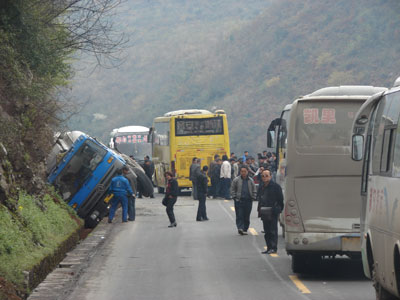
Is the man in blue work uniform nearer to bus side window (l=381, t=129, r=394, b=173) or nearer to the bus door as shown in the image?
the bus door

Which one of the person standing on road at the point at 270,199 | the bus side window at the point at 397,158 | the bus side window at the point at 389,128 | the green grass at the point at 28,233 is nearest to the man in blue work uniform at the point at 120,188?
the green grass at the point at 28,233

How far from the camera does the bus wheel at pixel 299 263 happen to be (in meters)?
14.3

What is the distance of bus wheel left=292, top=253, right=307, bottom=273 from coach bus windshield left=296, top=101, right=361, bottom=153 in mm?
1776

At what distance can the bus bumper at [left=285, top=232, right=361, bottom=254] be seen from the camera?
44.6ft

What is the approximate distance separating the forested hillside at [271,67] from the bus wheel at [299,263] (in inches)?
2195

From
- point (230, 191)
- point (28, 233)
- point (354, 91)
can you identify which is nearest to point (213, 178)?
point (230, 191)

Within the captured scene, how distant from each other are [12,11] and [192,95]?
2857 inches

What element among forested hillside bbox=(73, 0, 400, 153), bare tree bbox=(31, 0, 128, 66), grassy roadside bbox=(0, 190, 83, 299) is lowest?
grassy roadside bbox=(0, 190, 83, 299)

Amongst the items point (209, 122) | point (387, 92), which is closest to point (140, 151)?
point (209, 122)

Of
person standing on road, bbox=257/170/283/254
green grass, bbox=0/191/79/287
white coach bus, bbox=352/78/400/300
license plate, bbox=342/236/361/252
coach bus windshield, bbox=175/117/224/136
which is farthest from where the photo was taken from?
coach bus windshield, bbox=175/117/224/136

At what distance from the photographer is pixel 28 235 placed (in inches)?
625

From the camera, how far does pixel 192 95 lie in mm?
94312

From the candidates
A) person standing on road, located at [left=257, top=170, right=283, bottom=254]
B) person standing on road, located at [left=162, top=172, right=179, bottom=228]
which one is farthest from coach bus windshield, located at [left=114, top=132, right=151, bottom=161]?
person standing on road, located at [left=257, top=170, right=283, bottom=254]

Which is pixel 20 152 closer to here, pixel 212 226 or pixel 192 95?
pixel 212 226
